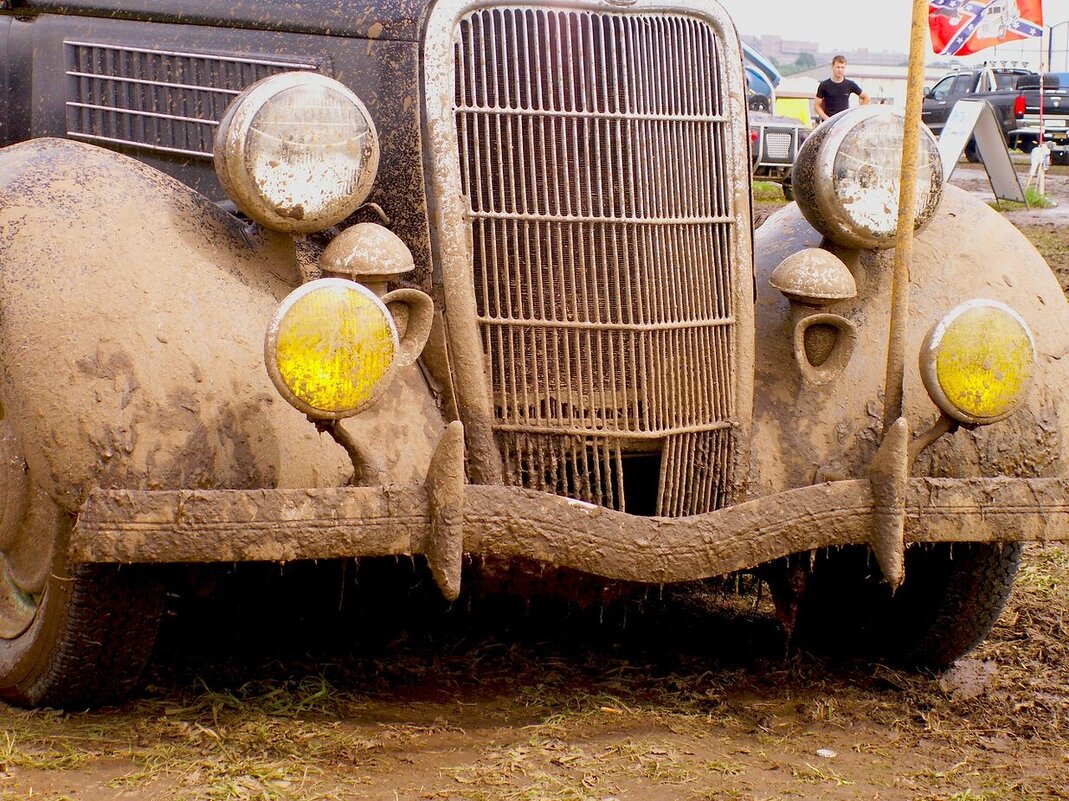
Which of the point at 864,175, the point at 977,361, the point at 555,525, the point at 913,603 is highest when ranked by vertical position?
the point at 864,175

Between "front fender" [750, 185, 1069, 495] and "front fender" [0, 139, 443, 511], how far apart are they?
0.90 m

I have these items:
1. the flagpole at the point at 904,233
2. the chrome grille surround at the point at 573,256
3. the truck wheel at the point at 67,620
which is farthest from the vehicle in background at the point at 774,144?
the truck wheel at the point at 67,620

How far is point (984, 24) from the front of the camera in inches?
707

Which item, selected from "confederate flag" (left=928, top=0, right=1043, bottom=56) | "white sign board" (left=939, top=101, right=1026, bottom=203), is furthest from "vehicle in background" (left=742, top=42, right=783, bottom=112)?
"confederate flag" (left=928, top=0, right=1043, bottom=56)

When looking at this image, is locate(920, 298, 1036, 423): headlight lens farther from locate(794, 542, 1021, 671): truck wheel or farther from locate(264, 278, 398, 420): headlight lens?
locate(264, 278, 398, 420): headlight lens

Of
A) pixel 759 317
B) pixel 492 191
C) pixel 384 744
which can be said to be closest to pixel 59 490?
pixel 384 744

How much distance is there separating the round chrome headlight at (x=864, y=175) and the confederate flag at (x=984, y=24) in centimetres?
1519

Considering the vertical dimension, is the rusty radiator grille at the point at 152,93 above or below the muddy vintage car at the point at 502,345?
above

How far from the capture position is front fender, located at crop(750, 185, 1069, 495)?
350 centimetres

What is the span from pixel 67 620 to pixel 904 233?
204 cm

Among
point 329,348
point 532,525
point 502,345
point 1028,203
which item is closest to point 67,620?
point 329,348

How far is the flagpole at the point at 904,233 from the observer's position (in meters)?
3.20

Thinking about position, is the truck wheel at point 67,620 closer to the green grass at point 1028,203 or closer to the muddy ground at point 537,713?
the muddy ground at point 537,713

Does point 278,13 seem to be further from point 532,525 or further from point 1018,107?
point 1018,107
